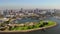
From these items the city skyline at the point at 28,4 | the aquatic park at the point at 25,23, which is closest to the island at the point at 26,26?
the aquatic park at the point at 25,23

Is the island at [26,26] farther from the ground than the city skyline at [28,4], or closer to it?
closer to it

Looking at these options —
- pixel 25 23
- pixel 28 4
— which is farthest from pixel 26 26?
pixel 28 4

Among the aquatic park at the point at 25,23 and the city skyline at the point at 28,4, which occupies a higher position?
the city skyline at the point at 28,4

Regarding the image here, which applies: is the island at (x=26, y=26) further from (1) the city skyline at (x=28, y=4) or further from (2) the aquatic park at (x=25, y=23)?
(1) the city skyline at (x=28, y=4)

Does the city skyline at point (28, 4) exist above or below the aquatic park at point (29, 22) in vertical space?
above

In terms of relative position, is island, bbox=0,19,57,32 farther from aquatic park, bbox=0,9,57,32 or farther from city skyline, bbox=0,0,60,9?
city skyline, bbox=0,0,60,9

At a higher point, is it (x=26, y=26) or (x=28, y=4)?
(x=28, y=4)

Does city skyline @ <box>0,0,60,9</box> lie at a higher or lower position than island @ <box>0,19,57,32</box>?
higher

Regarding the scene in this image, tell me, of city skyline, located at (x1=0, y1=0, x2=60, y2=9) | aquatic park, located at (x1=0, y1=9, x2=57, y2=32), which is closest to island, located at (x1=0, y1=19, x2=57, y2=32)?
aquatic park, located at (x1=0, y1=9, x2=57, y2=32)

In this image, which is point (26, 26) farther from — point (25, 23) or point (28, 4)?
point (28, 4)

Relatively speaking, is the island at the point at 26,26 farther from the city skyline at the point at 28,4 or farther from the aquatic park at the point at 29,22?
the city skyline at the point at 28,4
